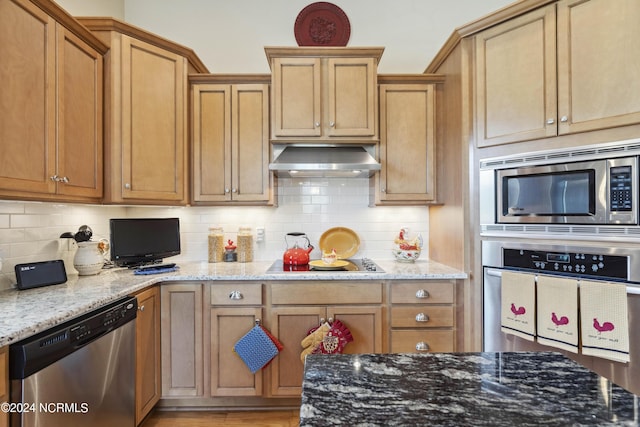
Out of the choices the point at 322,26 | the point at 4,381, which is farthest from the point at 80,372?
the point at 322,26

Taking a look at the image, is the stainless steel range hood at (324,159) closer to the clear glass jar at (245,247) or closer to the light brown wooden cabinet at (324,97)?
the light brown wooden cabinet at (324,97)

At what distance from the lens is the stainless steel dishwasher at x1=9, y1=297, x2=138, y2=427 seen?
1.12 meters

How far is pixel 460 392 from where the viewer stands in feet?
2.18

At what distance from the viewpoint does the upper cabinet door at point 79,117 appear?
170cm

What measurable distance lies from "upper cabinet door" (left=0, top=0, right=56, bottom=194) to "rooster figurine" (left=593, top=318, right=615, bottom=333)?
9.53 feet

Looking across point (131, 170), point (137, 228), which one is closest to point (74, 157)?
point (131, 170)

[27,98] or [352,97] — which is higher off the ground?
→ [352,97]

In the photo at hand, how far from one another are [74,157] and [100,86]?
0.53 meters

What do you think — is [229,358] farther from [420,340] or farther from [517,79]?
[517,79]

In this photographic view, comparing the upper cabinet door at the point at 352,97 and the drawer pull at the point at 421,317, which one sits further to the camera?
the upper cabinet door at the point at 352,97

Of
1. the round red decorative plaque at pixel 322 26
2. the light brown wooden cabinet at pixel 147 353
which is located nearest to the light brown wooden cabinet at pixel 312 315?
the light brown wooden cabinet at pixel 147 353

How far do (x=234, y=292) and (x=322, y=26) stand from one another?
7.79ft

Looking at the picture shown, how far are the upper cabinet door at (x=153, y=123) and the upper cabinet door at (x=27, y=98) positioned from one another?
1.44ft

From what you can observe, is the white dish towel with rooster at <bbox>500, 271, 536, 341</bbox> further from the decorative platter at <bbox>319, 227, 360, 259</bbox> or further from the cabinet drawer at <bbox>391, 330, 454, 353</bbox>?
the decorative platter at <bbox>319, 227, 360, 259</bbox>
